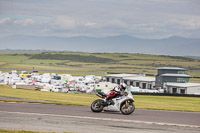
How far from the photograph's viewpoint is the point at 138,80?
333ft

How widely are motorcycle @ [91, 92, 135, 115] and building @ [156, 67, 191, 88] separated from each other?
7658 centimetres

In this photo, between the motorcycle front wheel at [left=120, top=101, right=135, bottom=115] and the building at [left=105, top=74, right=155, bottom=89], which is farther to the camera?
the building at [left=105, top=74, right=155, bottom=89]

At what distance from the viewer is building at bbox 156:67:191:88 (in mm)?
93500

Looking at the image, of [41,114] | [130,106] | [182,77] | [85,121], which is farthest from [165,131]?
[182,77]

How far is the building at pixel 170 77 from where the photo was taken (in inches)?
3681

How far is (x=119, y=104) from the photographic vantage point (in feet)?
63.0

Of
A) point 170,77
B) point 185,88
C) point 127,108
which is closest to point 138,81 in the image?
point 170,77

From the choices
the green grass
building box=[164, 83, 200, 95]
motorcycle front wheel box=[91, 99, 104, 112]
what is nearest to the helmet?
motorcycle front wheel box=[91, 99, 104, 112]

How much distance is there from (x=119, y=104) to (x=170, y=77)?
77.4 meters

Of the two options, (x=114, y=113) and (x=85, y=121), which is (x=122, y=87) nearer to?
(x=114, y=113)

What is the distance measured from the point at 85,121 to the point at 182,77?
81208 millimetres

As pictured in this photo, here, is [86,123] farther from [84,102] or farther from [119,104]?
[84,102]

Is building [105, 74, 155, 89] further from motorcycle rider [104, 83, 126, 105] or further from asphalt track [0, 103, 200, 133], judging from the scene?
asphalt track [0, 103, 200, 133]

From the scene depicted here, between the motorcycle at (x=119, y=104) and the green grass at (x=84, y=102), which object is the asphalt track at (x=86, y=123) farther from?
the green grass at (x=84, y=102)
